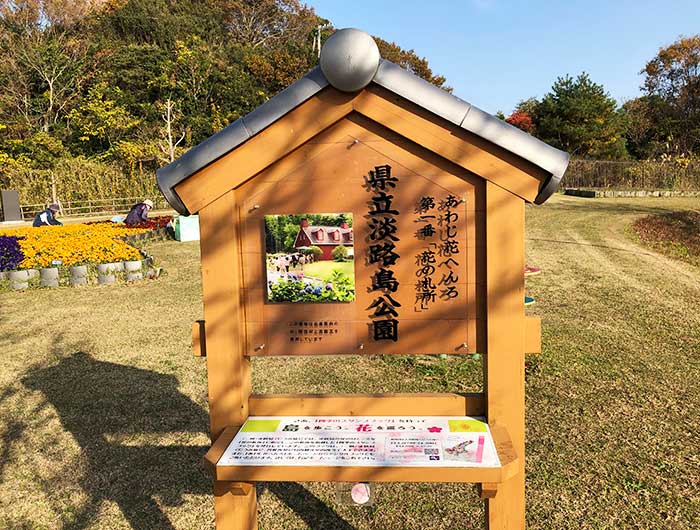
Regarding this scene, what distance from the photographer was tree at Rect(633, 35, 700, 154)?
39.7m

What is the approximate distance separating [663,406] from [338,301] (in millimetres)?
3956

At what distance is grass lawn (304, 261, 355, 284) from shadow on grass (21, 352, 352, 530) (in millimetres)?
1843

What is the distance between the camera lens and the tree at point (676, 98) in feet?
130

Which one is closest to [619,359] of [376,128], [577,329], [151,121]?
[577,329]

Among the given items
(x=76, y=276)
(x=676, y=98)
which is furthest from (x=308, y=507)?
(x=676, y=98)

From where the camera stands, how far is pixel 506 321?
107 inches

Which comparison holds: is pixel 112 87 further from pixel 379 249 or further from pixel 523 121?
pixel 379 249

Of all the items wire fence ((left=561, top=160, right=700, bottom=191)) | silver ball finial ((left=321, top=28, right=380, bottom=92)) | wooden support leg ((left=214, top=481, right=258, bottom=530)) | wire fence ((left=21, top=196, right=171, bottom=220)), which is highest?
Answer: wire fence ((left=561, top=160, right=700, bottom=191))

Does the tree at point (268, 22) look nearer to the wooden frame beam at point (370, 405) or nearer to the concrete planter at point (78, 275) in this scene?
the concrete planter at point (78, 275)

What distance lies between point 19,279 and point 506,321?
35.5 ft

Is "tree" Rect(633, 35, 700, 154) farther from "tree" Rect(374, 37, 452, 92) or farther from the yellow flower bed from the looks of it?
the yellow flower bed

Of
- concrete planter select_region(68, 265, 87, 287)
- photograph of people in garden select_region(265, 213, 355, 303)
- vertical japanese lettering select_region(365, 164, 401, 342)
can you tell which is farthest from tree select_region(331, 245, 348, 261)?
concrete planter select_region(68, 265, 87, 287)

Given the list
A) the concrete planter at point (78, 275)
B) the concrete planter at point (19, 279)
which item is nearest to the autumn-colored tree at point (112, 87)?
the concrete planter at point (19, 279)

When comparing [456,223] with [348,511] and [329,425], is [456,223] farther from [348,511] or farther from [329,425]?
[348,511]
